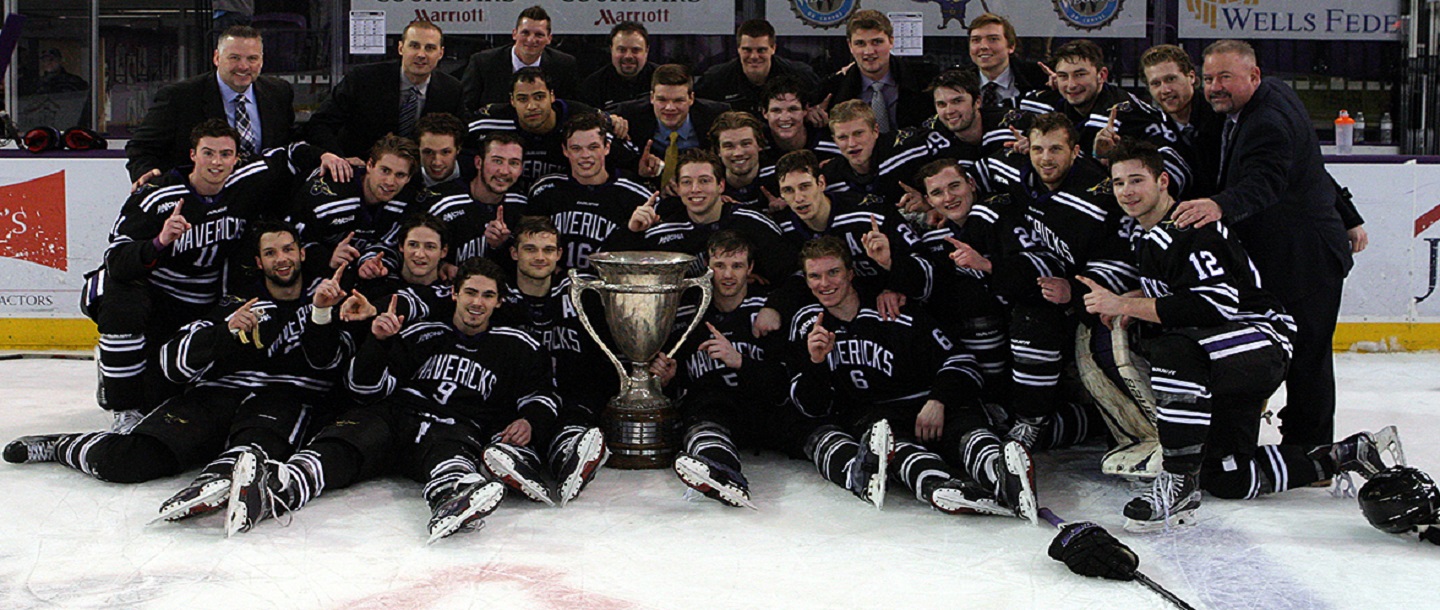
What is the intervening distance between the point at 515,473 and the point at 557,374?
810 millimetres

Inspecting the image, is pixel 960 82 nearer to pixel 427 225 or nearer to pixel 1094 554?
pixel 427 225

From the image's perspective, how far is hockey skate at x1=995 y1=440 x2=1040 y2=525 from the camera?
3482mm

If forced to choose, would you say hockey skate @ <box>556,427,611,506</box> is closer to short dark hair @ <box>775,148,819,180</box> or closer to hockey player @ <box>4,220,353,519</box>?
hockey player @ <box>4,220,353,519</box>

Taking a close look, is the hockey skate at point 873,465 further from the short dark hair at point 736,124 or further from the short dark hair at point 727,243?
the short dark hair at point 736,124

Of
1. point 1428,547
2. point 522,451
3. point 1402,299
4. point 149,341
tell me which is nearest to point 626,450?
point 522,451

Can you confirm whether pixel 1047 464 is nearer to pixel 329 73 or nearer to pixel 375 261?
pixel 375 261

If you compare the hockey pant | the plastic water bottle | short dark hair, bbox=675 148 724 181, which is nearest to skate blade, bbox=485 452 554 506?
short dark hair, bbox=675 148 724 181

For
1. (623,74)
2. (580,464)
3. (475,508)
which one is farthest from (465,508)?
(623,74)

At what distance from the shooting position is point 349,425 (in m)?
3.90

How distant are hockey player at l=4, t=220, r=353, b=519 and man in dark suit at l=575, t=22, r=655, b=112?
1584 mm

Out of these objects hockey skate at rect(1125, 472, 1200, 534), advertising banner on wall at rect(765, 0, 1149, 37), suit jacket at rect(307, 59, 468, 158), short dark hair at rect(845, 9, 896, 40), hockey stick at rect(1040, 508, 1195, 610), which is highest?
advertising banner on wall at rect(765, 0, 1149, 37)

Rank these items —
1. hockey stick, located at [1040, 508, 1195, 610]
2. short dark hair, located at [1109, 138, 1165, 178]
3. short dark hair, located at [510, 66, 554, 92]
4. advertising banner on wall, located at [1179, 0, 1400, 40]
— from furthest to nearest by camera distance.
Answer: advertising banner on wall, located at [1179, 0, 1400, 40] → short dark hair, located at [510, 66, 554, 92] → short dark hair, located at [1109, 138, 1165, 178] → hockey stick, located at [1040, 508, 1195, 610]

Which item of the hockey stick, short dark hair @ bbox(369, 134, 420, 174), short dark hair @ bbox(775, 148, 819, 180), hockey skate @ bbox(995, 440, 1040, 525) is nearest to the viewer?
the hockey stick

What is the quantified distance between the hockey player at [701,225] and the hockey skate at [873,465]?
32.1 inches
